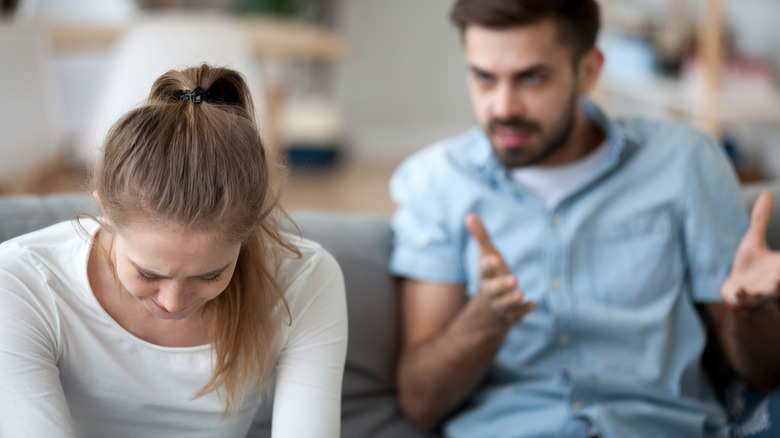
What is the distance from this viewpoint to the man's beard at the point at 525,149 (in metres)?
1.40

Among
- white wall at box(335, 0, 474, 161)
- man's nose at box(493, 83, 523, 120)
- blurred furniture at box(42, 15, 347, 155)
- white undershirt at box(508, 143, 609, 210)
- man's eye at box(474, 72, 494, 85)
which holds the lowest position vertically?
white wall at box(335, 0, 474, 161)

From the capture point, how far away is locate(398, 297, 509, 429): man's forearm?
49.8 inches

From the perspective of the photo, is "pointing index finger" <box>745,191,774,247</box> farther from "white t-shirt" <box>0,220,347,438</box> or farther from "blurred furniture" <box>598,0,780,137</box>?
"blurred furniture" <box>598,0,780,137</box>

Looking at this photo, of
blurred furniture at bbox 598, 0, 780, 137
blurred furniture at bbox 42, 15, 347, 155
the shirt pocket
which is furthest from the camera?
blurred furniture at bbox 42, 15, 347, 155

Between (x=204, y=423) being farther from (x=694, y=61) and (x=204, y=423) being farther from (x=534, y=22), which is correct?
(x=694, y=61)

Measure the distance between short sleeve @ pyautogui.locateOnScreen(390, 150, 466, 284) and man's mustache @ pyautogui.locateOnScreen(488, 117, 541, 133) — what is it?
0.40 ft

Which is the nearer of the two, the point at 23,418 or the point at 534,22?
the point at 23,418

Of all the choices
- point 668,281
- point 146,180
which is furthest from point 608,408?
point 146,180

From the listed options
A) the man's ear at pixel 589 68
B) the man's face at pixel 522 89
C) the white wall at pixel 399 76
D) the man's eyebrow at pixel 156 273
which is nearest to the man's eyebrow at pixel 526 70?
the man's face at pixel 522 89

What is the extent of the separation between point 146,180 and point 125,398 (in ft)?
0.97

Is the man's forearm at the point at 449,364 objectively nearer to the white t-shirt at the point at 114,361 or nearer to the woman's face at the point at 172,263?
the white t-shirt at the point at 114,361

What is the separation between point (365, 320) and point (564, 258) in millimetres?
347

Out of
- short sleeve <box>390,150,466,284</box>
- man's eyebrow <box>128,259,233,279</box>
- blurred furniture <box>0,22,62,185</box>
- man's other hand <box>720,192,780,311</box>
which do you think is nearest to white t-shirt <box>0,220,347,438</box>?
man's eyebrow <box>128,259,233,279</box>

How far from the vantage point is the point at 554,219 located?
1.42 meters
